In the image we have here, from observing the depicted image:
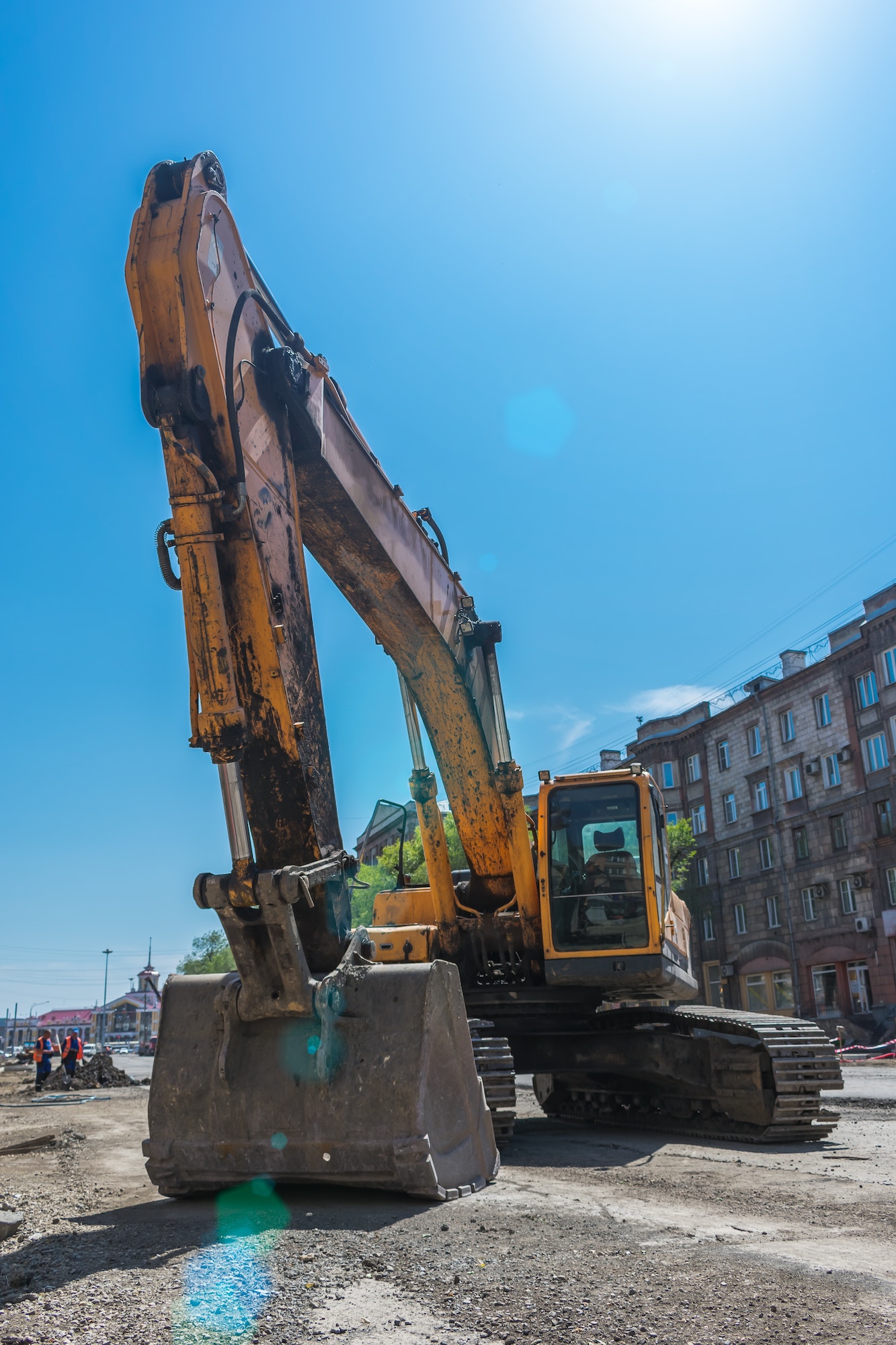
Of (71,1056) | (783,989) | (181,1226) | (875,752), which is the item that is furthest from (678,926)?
(783,989)

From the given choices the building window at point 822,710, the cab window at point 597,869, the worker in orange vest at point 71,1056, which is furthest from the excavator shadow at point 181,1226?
the building window at point 822,710

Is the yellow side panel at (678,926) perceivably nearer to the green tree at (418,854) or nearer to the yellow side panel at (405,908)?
the yellow side panel at (405,908)

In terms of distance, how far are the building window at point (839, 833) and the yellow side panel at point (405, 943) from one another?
30386 millimetres

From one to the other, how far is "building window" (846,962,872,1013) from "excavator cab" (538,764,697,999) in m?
27.8

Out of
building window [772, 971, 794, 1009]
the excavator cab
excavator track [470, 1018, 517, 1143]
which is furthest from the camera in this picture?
building window [772, 971, 794, 1009]

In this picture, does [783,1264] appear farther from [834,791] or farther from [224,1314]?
[834,791]

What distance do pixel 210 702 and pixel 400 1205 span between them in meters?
2.45

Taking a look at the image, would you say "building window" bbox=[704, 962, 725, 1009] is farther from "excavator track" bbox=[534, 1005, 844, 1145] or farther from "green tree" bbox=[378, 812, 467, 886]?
"excavator track" bbox=[534, 1005, 844, 1145]

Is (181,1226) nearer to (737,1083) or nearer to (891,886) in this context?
(737,1083)

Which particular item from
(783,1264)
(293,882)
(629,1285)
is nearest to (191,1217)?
(293,882)

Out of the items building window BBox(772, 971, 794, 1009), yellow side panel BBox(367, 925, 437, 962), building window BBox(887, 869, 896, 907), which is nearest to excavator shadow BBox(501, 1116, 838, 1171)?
yellow side panel BBox(367, 925, 437, 962)

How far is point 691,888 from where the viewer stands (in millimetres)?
44594

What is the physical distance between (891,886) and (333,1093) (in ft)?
107

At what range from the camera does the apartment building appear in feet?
112
